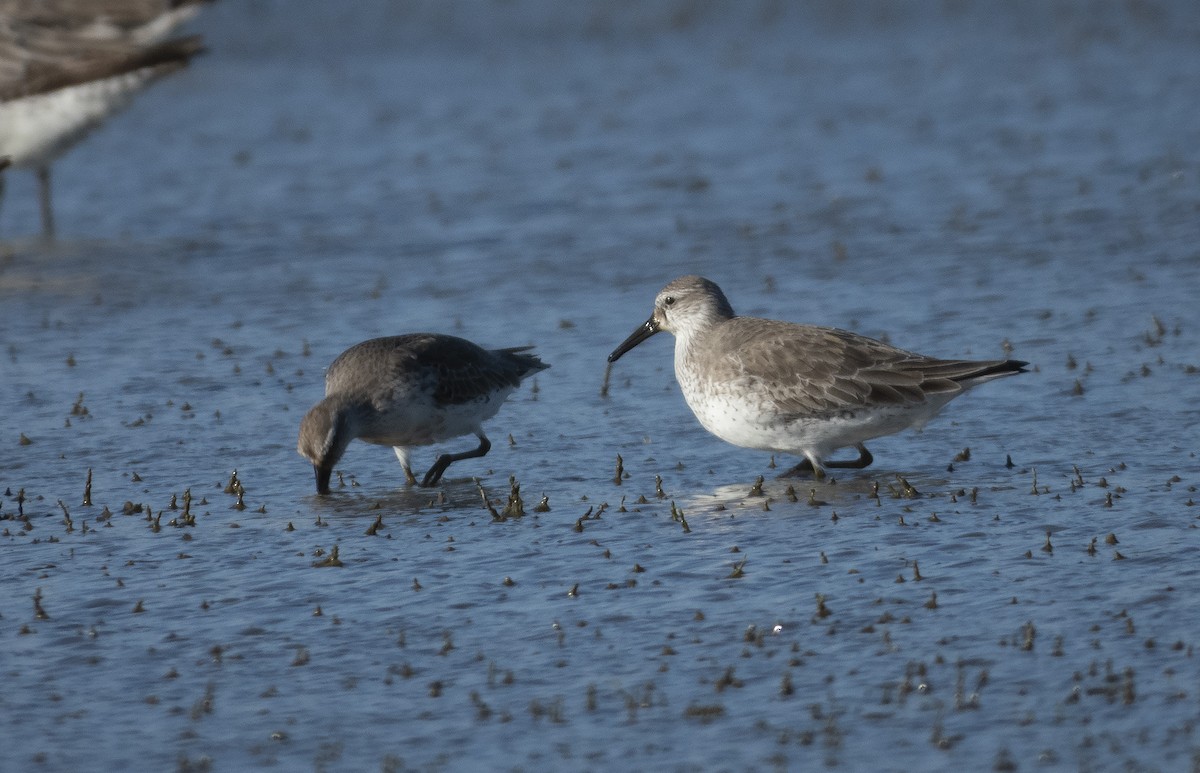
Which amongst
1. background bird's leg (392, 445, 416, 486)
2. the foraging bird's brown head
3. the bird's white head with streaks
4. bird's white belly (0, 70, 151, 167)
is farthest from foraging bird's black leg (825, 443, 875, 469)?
bird's white belly (0, 70, 151, 167)

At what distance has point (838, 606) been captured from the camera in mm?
8203

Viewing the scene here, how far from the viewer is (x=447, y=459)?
11.1m

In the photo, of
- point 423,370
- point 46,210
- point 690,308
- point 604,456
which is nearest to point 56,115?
point 46,210

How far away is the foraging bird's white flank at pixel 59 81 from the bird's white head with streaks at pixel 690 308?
915cm

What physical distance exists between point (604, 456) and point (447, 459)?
1.00m

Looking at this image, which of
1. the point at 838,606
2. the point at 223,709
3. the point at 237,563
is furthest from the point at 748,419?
the point at 223,709

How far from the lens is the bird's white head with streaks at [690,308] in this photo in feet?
38.2

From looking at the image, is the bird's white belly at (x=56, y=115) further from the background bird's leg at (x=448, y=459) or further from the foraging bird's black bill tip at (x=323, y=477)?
the foraging bird's black bill tip at (x=323, y=477)

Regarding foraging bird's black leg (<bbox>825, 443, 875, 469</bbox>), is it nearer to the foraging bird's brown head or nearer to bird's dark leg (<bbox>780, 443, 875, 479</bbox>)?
bird's dark leg (<bbox>780, 443, 875, 479</bbox>)

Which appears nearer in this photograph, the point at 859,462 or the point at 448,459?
the point at 859,462

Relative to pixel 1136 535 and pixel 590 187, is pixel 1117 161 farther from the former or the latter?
pixel 1136 535

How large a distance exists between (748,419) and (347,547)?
2.52 metres

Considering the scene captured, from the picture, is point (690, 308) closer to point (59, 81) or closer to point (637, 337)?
point (637, 337)

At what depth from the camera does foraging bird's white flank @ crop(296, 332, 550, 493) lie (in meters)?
10.4
